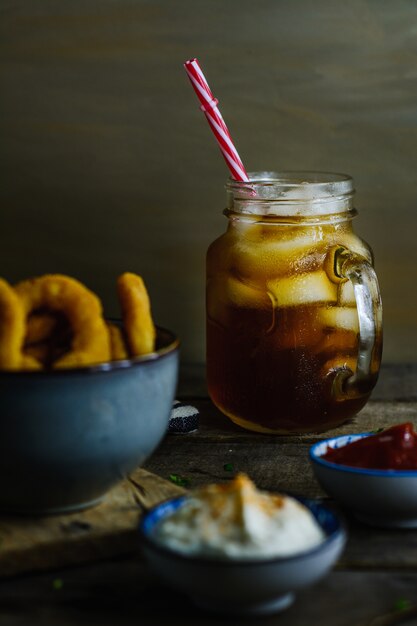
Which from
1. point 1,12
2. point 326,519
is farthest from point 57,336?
point 1,12

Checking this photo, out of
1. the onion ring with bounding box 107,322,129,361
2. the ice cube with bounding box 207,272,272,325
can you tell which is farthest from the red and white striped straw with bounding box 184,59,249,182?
the onion ring with bounding box 107,322,129,361

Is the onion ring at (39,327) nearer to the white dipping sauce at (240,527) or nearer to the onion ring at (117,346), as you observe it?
the onion ring at (117,346)

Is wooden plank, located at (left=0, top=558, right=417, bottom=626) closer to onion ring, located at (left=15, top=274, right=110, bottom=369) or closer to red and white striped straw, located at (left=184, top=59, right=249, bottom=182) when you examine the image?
onion ring, located at (left=15, top=274, right=110, bottom=369)

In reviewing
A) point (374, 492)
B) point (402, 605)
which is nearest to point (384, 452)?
point (374, 492)

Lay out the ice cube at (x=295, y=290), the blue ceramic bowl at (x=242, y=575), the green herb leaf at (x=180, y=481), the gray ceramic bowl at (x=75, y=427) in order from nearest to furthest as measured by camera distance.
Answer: the blue ceramic bowl at (x=242, y=575) → the gray ceramic bowl at (x=75, y=427) → the green herb leaf at (x=180, y=481) → the ice cube at (x=295, y=290)

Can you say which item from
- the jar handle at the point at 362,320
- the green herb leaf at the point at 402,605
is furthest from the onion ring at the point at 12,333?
the jar handle at the point at 362,320
